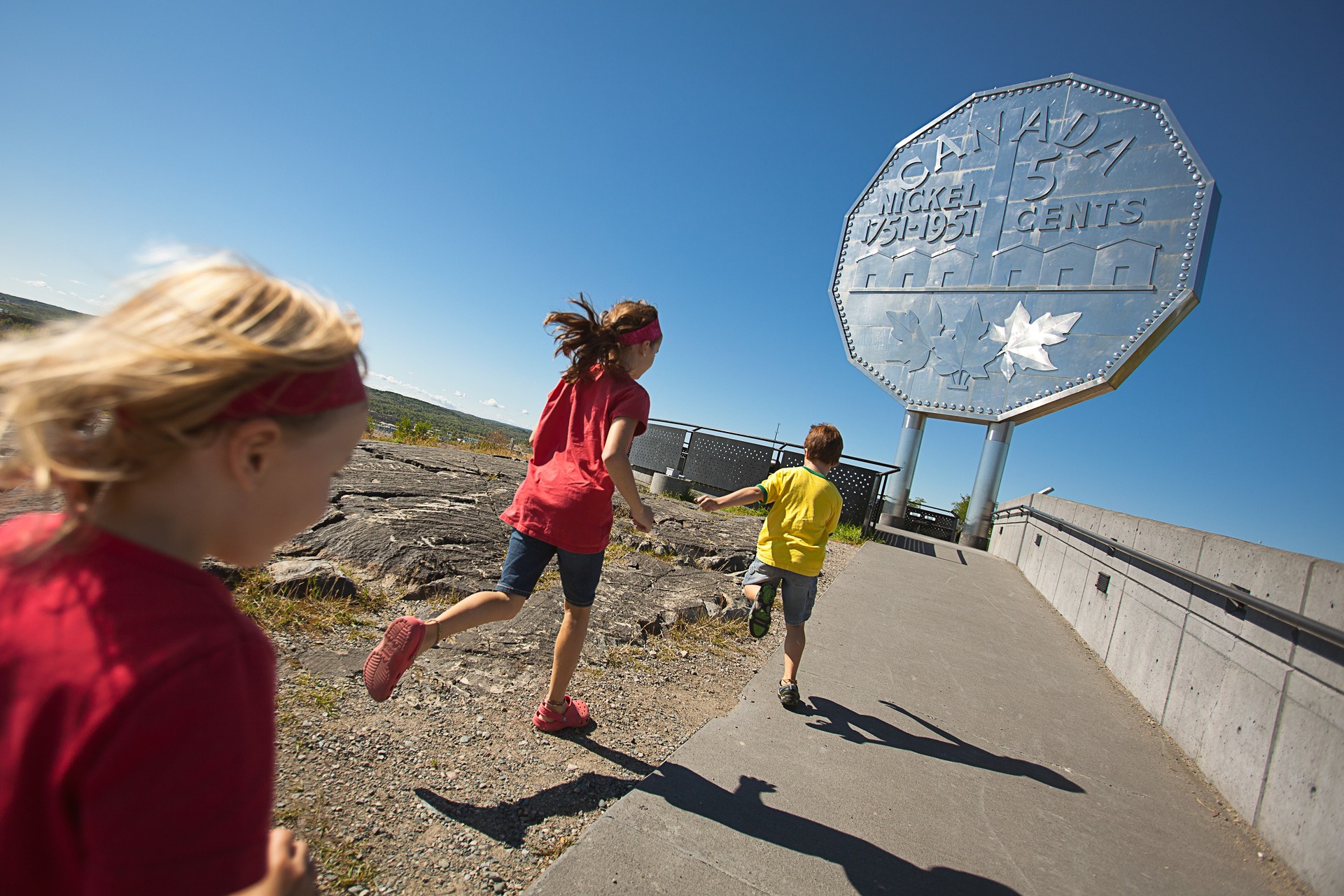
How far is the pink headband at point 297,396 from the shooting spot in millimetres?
717

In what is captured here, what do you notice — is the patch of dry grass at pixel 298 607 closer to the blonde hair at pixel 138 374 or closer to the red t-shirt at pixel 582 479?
the red t-shirt at pixel 582 479

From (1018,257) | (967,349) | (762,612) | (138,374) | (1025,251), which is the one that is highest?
(1025,251)

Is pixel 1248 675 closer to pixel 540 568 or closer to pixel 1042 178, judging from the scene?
pixel 540 568

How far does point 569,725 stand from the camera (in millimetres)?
2461

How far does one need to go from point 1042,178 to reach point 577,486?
13.9 m

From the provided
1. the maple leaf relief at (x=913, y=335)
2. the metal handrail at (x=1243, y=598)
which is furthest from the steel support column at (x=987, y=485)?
the metal handrail at (x=1243, y=598)

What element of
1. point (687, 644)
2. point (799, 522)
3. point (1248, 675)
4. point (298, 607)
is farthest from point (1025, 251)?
point (298, 607)

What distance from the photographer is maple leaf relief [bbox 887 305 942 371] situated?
45.4ft

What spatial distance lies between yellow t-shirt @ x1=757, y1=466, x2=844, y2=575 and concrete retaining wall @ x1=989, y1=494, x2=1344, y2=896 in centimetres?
182

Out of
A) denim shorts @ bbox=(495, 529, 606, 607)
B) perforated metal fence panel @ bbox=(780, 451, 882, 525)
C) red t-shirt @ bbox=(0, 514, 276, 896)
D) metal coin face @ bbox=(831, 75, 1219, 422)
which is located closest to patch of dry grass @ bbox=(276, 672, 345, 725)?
denim shorts @ bbox=(495, 529, 606, 607)

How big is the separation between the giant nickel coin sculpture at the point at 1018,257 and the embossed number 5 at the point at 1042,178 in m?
0.02

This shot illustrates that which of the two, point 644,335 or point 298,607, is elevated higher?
point 644,335

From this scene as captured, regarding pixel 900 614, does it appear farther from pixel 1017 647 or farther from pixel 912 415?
pixel 912 415

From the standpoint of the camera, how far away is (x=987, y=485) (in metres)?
13.6
